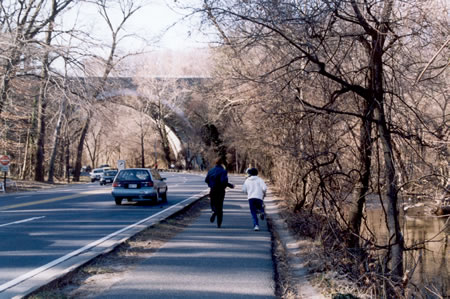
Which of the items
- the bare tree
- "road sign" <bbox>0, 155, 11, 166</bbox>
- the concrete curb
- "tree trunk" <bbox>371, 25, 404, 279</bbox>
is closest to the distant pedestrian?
the concrete curb

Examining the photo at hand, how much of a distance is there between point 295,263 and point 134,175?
12713 mm

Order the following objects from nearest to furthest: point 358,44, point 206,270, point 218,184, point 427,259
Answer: point 206,270 → point 358,44 → point 218,184 → point 427,259

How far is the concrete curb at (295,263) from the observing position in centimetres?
761

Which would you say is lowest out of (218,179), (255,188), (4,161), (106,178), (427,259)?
(427,259)

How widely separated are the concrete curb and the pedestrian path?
439 millimetres

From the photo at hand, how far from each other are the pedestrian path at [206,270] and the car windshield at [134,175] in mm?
8789

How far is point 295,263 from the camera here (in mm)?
9922

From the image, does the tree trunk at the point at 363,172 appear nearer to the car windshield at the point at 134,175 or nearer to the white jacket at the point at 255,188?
the white jacket at the point at 255,188

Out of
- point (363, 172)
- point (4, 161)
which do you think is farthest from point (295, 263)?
point (4, 161)

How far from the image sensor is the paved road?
8.82 metres

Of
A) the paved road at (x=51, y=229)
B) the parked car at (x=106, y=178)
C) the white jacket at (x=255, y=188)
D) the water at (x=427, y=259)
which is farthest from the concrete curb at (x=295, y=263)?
the parked car at (x=106, y=178)

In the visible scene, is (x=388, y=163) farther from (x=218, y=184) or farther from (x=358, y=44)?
(x=218, y=184)

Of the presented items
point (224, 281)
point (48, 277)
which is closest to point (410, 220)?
point (224, 281)

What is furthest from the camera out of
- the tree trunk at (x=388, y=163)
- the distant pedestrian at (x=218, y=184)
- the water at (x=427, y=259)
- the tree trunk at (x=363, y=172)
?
the distant pedestrian at (x=218, y=184)
